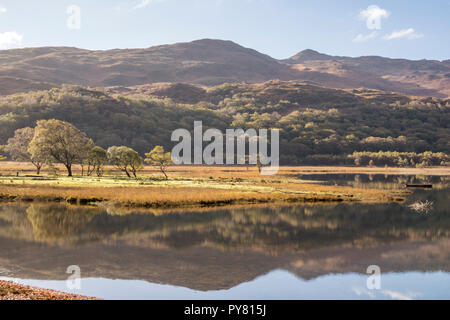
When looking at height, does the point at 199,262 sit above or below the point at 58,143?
below

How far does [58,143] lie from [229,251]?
70.8 metres

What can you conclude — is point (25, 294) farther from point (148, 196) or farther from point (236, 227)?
point (148, 196)

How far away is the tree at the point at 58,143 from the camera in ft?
303

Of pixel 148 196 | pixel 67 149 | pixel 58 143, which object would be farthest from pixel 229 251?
pixel 58 143

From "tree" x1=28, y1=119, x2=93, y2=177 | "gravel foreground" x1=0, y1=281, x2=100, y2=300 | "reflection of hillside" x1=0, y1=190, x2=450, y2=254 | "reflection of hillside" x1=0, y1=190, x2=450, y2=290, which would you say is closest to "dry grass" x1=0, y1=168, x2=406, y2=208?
"reflection of hillside" x1=0, y1=190, x2=450, y2=290

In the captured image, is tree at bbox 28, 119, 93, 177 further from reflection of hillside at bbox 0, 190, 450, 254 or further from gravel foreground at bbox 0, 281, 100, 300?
gravel foreground at bbox 0, 281, 100, 300

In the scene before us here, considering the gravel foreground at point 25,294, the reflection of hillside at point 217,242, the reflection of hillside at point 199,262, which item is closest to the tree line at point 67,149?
the reflection of hillside at point 217,242

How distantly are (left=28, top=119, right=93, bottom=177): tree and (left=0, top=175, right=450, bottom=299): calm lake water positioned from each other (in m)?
40.0

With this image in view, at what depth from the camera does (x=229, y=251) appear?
3359 cm

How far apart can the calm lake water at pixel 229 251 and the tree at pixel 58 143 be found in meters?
40.0

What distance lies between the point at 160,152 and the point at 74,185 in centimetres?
3322

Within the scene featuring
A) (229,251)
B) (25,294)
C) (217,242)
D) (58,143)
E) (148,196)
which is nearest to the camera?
(25,294)

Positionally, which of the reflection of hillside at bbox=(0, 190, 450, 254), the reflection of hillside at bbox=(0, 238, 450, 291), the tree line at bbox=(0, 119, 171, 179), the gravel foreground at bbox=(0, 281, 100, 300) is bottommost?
the reflection of hillside at bbox=(0, 190, 450, 254)

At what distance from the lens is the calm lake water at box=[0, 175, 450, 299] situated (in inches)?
960
